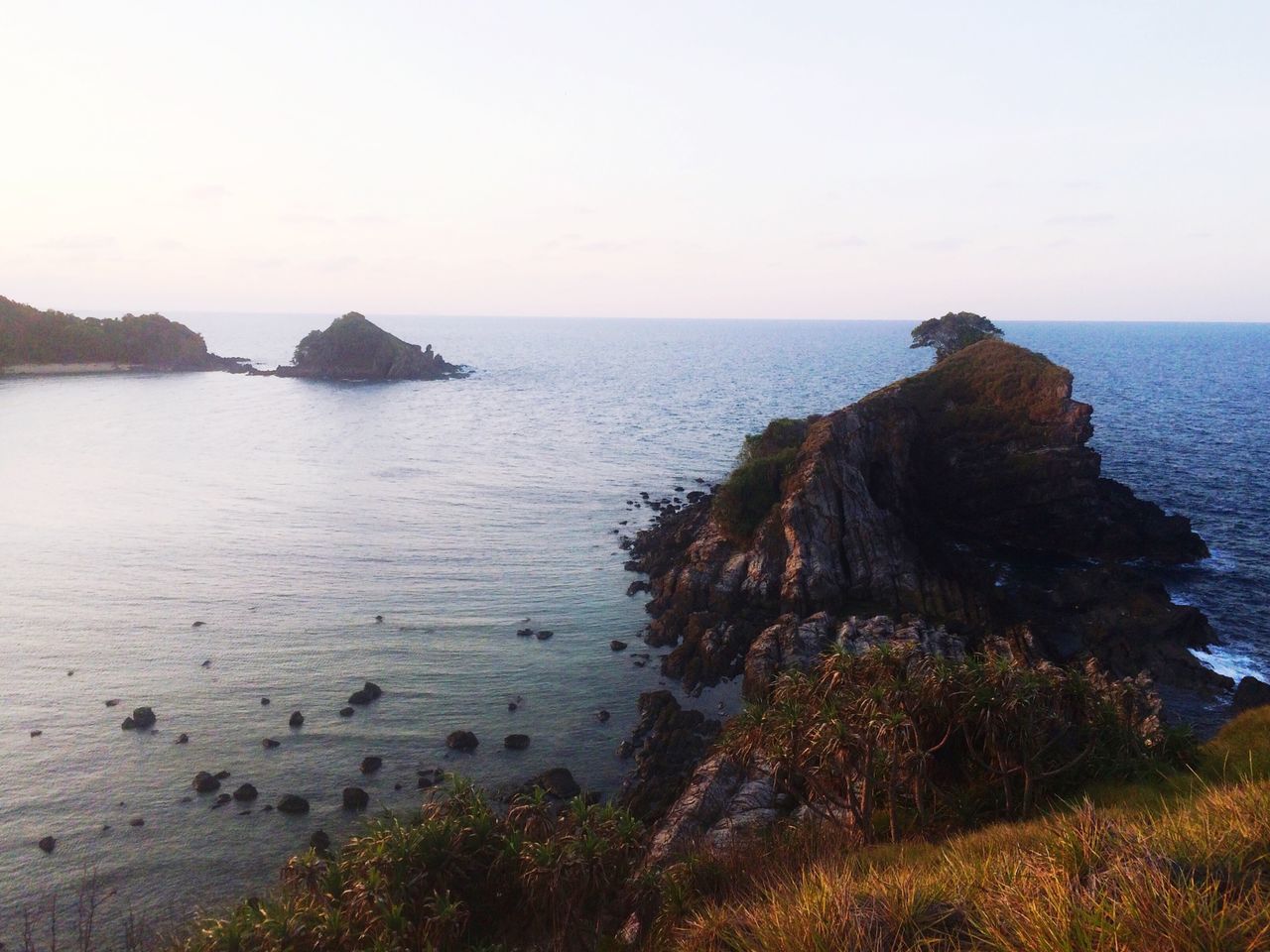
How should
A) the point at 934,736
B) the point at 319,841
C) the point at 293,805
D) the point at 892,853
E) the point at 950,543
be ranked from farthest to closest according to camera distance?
the point at 950,543, the point at 293,805, the point at 319,841, the point at 934,736, the point at 892,853

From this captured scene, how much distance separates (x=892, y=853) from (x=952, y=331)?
118m

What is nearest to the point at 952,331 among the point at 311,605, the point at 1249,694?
the point at 1249,694

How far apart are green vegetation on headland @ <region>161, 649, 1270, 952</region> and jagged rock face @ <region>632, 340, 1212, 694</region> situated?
59.4ft

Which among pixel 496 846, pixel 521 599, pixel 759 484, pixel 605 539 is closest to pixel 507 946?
pixel 496 846

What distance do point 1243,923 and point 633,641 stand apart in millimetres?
46986

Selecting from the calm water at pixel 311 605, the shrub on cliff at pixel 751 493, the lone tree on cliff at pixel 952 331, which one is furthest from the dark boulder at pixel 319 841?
the lone tree on cliff at pixel 952 331

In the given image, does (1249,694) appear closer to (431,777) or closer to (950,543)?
(950,543)

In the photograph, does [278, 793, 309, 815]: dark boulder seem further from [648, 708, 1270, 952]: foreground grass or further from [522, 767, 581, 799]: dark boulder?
[648, 708, 1270, 952]: foreground grass

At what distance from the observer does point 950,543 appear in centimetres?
6956

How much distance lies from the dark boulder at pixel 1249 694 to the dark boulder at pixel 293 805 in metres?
50.9

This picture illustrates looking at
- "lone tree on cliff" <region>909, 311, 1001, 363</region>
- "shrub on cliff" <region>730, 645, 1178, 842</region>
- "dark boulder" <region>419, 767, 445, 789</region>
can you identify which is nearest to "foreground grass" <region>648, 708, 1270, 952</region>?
"shrub on cliff" <region>730, 645, 1178, 842</region>

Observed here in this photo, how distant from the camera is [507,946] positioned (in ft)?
80.1

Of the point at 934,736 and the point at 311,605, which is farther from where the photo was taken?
the point at 311,605

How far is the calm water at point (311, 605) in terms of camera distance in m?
39.5
